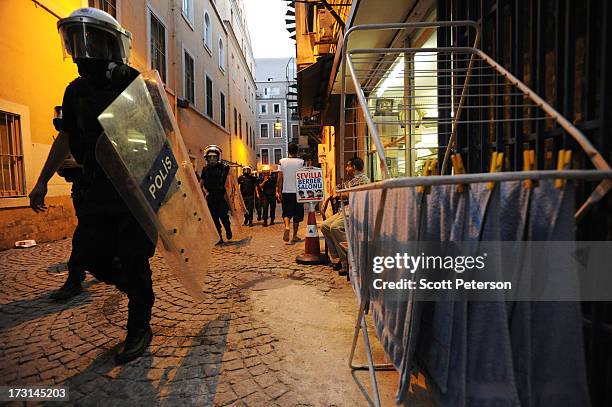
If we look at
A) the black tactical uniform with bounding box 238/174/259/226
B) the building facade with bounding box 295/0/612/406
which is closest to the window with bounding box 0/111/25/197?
the black tactical uniform with bounding box 238/174/259/226

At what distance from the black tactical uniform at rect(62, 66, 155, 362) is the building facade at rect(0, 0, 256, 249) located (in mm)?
5500

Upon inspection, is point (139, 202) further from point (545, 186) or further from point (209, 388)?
point (545, 186)

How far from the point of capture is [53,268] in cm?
482

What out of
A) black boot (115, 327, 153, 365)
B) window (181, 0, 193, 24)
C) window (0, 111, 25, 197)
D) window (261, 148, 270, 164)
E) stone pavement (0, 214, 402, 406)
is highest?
window (181, 0, 193, 24)

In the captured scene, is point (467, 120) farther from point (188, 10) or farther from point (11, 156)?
point (188, 10)

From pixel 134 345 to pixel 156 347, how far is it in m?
0.18

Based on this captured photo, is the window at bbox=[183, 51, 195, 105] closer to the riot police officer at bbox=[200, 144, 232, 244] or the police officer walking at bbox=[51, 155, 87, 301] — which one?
the riot police officer at bbox=[200, 144, 232, 244]

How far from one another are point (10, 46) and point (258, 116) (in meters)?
43.5

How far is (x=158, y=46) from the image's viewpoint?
13016 mm

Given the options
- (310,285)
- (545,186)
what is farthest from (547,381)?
(310,285)

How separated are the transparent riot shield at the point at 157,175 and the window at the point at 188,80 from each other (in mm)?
13754

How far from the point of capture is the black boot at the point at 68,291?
349 cm

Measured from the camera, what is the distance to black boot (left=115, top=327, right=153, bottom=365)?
229 cm

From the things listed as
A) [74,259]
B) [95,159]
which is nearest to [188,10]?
[74,259]
